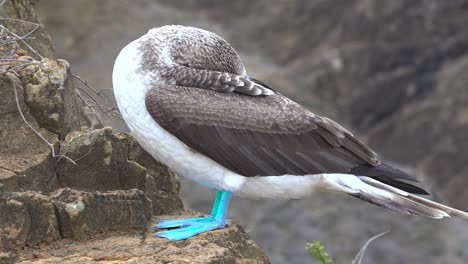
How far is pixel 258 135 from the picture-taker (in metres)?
7.68

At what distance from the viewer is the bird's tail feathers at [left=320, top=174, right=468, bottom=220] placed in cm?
760

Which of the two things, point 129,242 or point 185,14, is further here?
point 185,14

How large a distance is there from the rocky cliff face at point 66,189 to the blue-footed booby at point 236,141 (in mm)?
232

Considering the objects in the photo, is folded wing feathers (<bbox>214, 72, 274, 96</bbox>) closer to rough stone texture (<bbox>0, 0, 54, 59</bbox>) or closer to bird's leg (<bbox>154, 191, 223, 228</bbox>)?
bird's leg (<bbox>154, 191, 223, 228</bbox>)

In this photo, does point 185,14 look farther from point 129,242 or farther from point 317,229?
point 129,242

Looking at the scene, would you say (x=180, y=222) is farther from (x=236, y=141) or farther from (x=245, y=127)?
(x=245, y=127)

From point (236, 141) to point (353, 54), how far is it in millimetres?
11236

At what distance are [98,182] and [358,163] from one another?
1741mm

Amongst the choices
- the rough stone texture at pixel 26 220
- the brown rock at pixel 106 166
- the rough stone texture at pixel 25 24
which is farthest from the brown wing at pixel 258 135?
the rough stone texture at pixel 25 24

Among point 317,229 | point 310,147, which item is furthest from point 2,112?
point 317,229

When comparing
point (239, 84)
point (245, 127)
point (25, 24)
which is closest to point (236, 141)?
point (245, 127)

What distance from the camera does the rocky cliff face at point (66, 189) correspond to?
6.95 metres

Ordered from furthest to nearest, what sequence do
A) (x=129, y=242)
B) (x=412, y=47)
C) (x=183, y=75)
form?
(x=412, y=47) → (x=183, y=75) → (x=129, y=242)

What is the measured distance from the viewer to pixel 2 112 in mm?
7496
